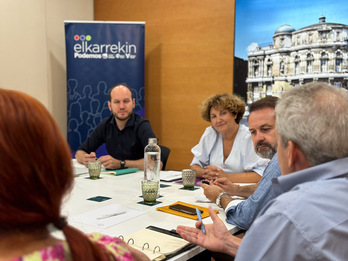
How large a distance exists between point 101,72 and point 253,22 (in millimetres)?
2084

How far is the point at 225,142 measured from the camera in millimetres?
2971

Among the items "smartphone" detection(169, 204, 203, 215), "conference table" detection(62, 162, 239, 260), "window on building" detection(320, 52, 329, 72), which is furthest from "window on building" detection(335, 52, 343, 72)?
"smartphone" detection(169, 204, 203, 215)

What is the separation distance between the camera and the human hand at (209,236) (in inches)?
51.4

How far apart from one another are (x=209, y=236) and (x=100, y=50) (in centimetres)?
373

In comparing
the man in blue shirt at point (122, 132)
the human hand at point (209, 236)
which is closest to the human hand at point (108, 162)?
the man in blue shirt at point (122, 132)

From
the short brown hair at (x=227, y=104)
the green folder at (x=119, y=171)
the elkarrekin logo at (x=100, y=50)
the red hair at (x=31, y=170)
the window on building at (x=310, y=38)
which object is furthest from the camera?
the elkarrekin logo at (x=100, y=50)

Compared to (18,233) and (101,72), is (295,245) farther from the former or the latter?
(101,72)

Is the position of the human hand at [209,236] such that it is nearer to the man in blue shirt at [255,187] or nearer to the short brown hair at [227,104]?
the man in blue shirt at [255,187]

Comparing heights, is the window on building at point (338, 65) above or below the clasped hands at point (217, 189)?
above

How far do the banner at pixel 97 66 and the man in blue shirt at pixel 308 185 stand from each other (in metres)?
3.68

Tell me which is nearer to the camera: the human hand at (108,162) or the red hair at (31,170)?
the red hair at (31,170)

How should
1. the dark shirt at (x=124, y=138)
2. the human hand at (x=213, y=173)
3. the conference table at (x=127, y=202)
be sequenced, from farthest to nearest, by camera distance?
the dark shirt at (x=124, y=138)
the human hand at (x=213, y=173)
the conference table at (x=127, y=202)

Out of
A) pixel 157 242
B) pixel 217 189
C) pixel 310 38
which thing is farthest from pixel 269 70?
pixel 157 242

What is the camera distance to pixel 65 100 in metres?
5.02
